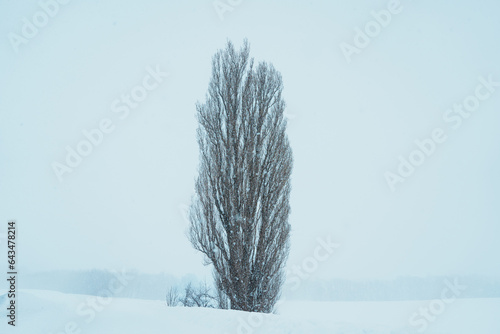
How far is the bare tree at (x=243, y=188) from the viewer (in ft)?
29.4

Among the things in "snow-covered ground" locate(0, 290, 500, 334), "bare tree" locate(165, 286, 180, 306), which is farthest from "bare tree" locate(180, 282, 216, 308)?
"snow-covered ground" locate(0, 290, 500, 334)

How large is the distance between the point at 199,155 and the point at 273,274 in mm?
3574

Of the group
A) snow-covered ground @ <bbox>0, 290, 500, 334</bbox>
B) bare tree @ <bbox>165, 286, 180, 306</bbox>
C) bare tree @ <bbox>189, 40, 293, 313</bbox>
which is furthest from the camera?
bare tree @ <bbox>165, 286, 180, 306</bbox>

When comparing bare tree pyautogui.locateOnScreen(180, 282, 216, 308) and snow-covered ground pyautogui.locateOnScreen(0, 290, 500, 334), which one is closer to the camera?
snow-covered ground pyautogui.locateOnScreen(0, 290, 500, 334)

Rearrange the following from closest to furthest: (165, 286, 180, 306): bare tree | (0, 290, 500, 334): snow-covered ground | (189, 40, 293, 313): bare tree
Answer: (0, 290, 500, 334): snow-covered ground, (189, 40, 293, 313): bare tree, (165, 286, 180, 306): bare tree

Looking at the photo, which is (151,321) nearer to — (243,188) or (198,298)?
(198,298)

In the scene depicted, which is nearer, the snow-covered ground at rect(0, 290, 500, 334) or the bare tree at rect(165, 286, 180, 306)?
the snow-covered ground at rect(0, 290, 500, 334)

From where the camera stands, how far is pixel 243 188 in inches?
364

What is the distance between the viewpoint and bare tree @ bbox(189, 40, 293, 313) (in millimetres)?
8953

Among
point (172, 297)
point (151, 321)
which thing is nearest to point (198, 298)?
point (172, 297)

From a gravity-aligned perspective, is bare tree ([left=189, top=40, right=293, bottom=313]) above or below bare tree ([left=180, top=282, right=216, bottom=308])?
above

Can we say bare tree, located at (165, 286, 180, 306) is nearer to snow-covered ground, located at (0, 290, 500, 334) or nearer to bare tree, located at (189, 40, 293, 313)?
bare tree, located at (189, 40, 293, 313)

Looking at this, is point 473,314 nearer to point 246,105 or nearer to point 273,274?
point 273,274

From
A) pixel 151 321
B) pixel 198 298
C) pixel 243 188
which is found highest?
pixel 243 188
